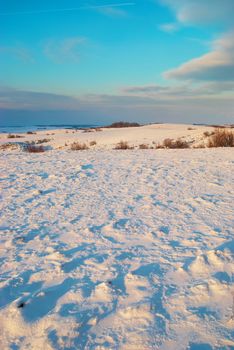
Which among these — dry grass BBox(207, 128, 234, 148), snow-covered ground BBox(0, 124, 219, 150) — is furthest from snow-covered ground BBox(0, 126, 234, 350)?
snow-covered ground BBox(0, 124, 219, 150)

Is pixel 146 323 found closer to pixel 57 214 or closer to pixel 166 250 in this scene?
pixel 166 250

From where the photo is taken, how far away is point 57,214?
4.27 m

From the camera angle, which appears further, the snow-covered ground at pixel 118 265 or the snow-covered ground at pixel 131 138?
the snow-covered ground at pixel 131 138

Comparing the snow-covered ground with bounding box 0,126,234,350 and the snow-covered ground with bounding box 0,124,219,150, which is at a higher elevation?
the snow-covered ground with bounding box 0,124,219,150

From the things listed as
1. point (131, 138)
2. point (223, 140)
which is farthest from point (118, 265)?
point (131, 138)

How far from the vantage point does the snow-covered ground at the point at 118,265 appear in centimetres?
206

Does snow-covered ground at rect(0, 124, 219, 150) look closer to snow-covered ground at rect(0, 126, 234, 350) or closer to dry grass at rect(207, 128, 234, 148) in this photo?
dry grass at rect(207, 128, 234, 148)

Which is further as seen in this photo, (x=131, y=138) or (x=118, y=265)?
(x=131, y=138)

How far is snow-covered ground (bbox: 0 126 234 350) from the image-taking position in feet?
6.77

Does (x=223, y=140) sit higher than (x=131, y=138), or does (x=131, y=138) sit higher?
(x=223, y=140)

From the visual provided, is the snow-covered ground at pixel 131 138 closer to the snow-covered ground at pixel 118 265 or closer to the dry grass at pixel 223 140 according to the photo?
the dry grass at pixel 223 140

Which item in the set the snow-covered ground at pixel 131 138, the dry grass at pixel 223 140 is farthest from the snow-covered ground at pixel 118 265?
the snow-covered ground at pixel 131 138

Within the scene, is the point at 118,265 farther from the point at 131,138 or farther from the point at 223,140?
the point at 131,138

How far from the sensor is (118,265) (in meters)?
2.90
